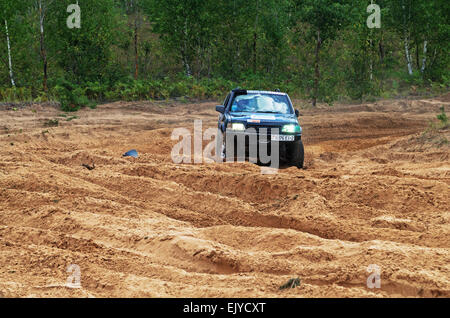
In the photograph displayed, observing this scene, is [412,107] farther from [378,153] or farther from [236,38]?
[236,38]

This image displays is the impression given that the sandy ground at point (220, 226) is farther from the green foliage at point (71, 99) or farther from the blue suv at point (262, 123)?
the green foliage at point (71, 99)

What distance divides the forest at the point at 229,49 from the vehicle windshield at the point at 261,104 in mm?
12231

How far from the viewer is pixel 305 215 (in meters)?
7.62

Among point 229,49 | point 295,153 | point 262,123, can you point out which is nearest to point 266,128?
point 262,123

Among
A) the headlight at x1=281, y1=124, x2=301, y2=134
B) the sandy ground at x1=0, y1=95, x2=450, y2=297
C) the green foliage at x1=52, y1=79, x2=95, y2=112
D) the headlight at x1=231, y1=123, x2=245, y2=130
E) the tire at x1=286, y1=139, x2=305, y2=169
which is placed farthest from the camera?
the green foliage at x1=52, y1=79, x2=95, y2=112

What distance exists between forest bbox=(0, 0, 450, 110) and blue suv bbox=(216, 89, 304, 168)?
41.2ft

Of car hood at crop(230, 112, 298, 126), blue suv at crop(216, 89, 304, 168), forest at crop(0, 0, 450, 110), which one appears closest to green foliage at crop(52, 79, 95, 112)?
forest at crop(0, 0, 450, 110)

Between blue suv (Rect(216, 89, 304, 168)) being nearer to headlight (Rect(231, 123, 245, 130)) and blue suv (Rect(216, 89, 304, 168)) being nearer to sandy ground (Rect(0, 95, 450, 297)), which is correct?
headlight (Rect(231, 123, 245, 130))

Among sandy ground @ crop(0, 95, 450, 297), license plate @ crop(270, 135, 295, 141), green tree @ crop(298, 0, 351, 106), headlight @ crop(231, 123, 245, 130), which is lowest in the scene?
sandy ground @ crop(0, 95, 450, 297)

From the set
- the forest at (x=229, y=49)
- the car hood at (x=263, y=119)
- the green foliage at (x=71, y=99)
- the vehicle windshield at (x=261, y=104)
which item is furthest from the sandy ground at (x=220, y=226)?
the forest at (x=229, y=49)

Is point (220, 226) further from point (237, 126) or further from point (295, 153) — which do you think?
point (295, 153)

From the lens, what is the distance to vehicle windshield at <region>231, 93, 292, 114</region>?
12.2m

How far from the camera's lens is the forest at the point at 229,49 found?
26.1 meters
